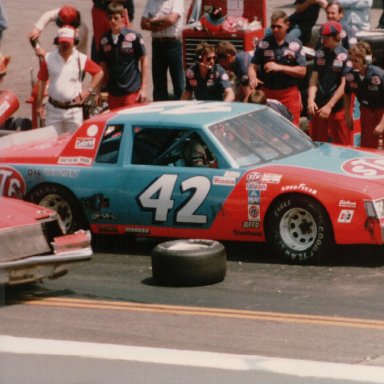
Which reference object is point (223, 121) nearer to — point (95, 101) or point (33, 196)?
point (33, 196)

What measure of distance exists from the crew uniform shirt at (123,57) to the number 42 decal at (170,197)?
Answer: 3573 mm

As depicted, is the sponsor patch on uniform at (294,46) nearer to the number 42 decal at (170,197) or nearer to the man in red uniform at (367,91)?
the man in red uniform at (367,91)

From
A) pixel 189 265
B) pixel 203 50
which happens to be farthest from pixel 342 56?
pixel 189 265

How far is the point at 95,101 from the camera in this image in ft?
51.6

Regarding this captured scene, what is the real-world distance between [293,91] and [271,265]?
12.1ft

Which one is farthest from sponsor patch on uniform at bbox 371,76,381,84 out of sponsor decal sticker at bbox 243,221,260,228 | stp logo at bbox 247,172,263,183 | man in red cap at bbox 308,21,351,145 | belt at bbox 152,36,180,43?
belt at bbox 152,36,180,43

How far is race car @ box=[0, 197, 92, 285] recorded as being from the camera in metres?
10.8

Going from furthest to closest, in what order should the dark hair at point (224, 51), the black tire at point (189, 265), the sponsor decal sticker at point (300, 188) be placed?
the dark hair at point (224, 51) → the sponsor decal sticker at point (300, 188) → the black tire at point (189, 265)

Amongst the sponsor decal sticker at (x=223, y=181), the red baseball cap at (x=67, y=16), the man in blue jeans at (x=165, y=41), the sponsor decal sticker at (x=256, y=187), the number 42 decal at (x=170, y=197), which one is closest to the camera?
the sponsor decal sticker at (x=256, y=187)

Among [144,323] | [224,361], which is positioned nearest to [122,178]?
[144,323]

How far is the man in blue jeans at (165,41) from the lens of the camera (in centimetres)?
1778

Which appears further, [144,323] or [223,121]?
[223,121]

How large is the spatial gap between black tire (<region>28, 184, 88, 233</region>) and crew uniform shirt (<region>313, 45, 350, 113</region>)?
3604 mm

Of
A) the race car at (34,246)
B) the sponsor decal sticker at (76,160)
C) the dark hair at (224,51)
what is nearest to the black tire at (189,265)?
the race car at (34,246)
